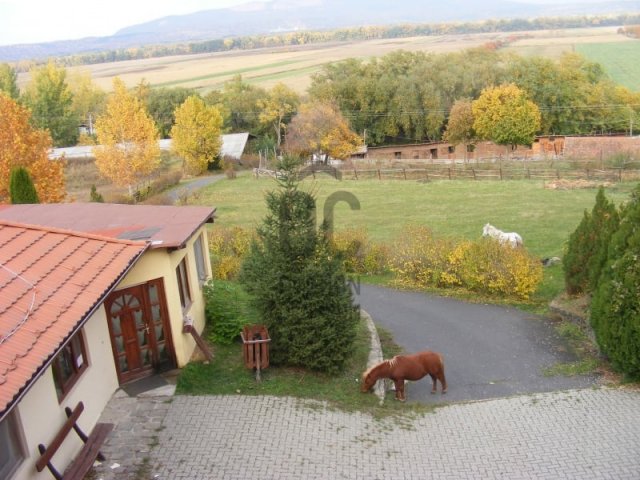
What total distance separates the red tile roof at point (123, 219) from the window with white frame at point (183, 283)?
79 cm

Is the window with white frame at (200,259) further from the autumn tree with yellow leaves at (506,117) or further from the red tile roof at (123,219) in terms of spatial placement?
the autumn tree with yellow leaves at (506,117)

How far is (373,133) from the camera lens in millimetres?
68312

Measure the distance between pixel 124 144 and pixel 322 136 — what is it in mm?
23144

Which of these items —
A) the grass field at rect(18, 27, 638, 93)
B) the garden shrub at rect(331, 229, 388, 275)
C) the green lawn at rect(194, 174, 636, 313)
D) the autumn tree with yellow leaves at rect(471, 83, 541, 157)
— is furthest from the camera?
the grass field at rect(18, 27, 638, 93)

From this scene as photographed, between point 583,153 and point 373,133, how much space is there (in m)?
21.8

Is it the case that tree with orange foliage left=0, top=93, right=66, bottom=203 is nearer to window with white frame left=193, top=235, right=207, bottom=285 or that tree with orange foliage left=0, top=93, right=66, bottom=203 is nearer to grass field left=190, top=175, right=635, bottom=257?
grass field left=190, top=175, right=635, bottom=257

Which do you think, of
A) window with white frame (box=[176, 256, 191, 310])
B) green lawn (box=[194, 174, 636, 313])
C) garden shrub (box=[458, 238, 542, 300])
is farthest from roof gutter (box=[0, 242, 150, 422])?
green lawn (box=[194, 174, 636, 313])

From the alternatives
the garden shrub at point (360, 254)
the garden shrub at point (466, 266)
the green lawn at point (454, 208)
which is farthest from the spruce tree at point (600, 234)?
the garden shrub at point (360, 254)

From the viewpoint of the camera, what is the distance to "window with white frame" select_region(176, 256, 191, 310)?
12531 mm

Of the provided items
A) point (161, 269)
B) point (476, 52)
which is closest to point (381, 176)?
point (161, 269)

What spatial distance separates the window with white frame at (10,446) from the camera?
7.26m

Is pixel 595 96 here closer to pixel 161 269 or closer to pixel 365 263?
pixel 365 263

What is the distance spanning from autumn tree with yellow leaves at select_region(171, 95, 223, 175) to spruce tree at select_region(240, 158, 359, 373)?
4116 cm

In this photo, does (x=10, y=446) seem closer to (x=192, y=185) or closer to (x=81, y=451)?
(x=81, y=451)
